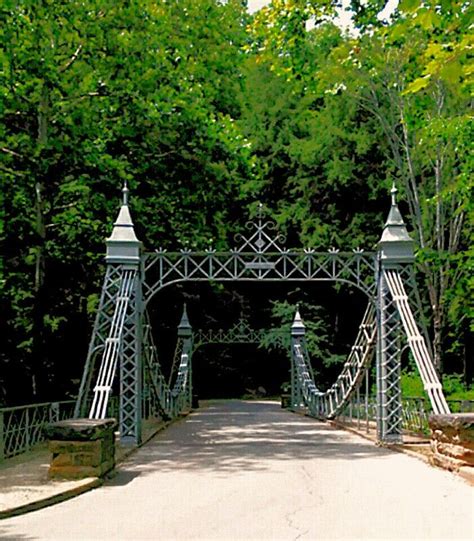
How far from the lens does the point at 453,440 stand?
39.7 ft

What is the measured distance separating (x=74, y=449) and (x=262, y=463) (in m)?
3.68

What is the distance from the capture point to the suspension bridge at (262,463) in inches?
330

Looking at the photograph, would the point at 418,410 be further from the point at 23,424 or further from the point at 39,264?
the point at 39,264

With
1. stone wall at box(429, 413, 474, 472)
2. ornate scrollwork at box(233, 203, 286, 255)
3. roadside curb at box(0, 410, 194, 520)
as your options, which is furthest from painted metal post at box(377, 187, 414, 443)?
roadside curb at box(0, 410, 194, 520)

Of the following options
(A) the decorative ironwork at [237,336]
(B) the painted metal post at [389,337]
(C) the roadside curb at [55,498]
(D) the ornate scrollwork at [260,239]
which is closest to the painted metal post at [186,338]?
(A) the decorative ironwork at [237,336]

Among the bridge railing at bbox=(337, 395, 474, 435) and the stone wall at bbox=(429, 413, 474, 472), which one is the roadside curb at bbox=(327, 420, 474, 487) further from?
the bridge railing at bbox=(337, 395, 474, 435)

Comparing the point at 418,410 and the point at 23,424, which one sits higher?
the point at 418,410

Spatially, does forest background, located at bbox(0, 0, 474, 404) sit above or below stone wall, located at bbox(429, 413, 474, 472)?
above

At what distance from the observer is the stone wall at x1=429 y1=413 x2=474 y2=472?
11.7m

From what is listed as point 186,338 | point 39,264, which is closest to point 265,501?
point 39,264

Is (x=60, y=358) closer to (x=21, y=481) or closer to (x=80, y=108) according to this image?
(x=80, y=108)

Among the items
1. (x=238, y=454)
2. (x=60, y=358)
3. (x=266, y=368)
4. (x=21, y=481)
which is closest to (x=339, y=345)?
(x=266, y=368)

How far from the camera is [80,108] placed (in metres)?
20.6

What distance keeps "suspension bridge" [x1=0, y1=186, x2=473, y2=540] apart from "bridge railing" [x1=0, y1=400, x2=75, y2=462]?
3.08ft
